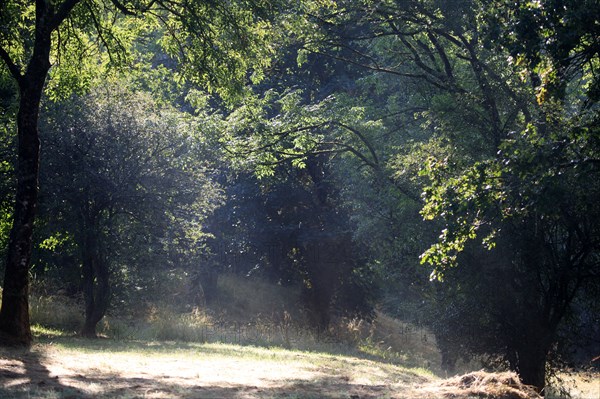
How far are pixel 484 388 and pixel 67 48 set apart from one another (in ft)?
37.2

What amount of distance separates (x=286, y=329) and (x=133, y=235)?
381 inches

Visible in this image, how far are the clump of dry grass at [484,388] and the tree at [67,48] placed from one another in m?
7.29

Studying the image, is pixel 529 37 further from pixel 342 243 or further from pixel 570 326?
pixel 342 243

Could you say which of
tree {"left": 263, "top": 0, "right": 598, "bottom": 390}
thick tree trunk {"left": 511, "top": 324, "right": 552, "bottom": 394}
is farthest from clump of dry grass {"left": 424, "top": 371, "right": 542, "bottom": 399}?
thick tree trunk {"left": 511, "top": 324, "right": 552, "bottom": 394}

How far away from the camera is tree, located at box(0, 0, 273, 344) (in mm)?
12328

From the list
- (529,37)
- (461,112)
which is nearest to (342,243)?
(461,112)

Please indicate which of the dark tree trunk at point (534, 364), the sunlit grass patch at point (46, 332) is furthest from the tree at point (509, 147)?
the sunlit grass patch at point (46, 332)

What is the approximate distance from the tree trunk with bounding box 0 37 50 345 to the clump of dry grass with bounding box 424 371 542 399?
7124mm

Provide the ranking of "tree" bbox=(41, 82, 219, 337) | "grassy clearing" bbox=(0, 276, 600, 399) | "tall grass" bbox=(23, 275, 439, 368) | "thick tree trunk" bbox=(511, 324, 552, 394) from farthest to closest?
"tall grass" bbox=(23, 275, 439, 368), "tree" bbox=(41, 82, 219, 337), "thick tree trunk" bbox=(511, 324, 552, 394), "grassy clearing" bbox=(0, 276, 600, 399)

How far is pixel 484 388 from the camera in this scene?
32.5 ft

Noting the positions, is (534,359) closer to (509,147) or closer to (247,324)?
(509,147)

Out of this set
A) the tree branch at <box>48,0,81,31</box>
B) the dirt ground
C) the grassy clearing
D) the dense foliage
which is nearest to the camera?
the dirt ground

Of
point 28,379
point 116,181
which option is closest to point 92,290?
point 116,181

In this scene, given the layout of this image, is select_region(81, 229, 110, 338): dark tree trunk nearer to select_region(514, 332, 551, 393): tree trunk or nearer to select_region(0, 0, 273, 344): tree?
select_region(0, 0, 273, 344): tree
